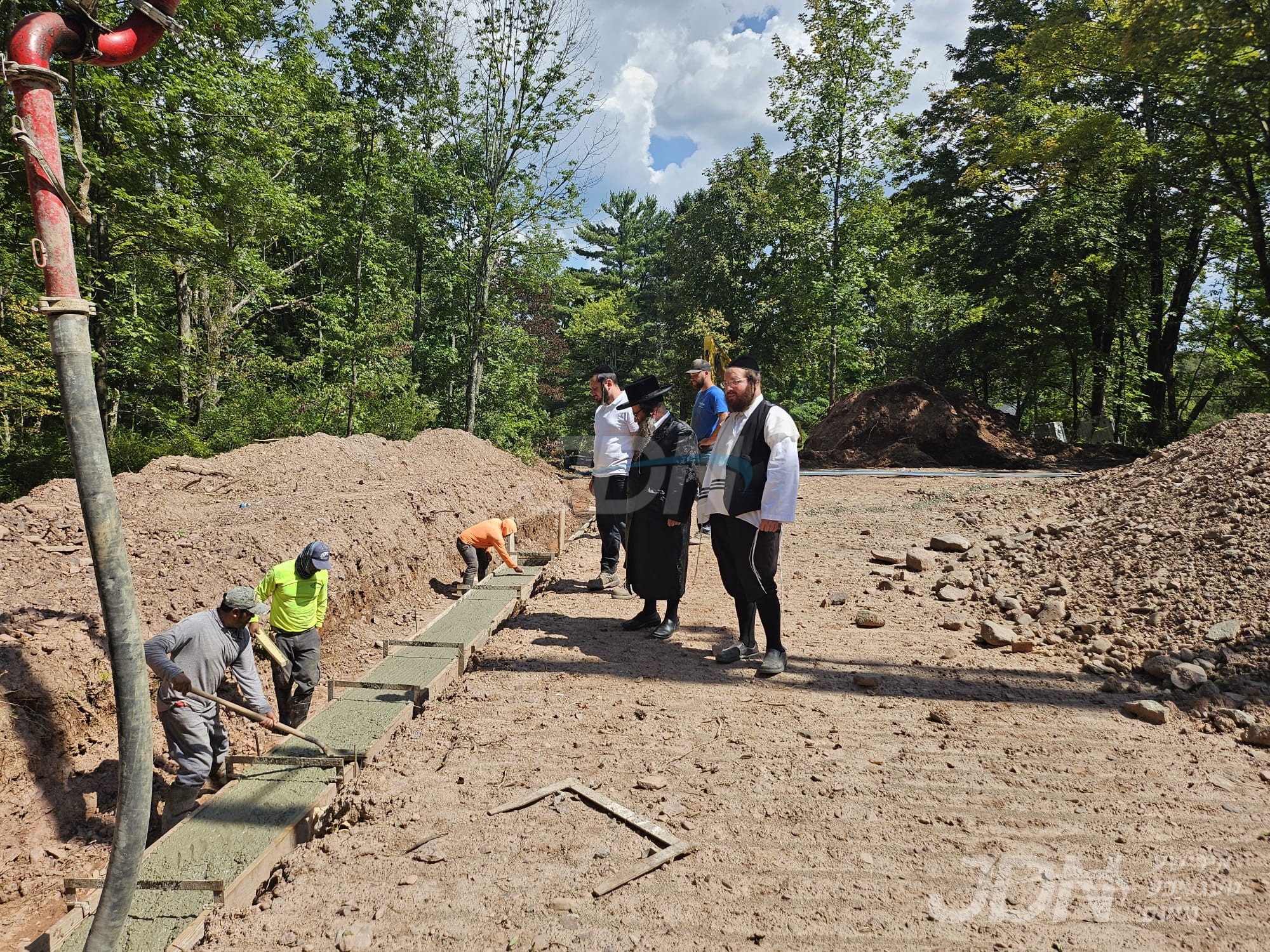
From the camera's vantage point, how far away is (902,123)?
1909 centimetres

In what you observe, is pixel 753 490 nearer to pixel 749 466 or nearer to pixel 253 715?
pixel 749 466

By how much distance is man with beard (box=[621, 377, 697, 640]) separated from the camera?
218 inches

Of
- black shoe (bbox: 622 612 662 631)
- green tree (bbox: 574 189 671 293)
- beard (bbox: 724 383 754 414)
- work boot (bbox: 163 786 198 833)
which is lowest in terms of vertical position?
work boot (bbox: 163 786 198 833)

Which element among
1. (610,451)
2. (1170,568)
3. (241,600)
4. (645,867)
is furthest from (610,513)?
(1170,568)

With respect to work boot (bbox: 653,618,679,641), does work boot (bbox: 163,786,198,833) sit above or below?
below

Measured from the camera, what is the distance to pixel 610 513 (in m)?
7.10

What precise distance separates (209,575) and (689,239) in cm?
2144

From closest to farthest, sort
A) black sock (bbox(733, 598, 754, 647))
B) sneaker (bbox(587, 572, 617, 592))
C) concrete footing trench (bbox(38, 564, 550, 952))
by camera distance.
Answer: concrete footing trench (bbox(38, 564, 550, 952))
black sock (bbox(733, 598, 754, 647))
sneaker (bbox(587, 572, 617, 592))

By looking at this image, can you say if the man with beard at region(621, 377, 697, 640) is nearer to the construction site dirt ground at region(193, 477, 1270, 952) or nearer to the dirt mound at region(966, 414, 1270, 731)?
the construction site dirt ground at region(193, 477, 1270, 952)

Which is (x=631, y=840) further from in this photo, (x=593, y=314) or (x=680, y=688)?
(x=593, y=314)

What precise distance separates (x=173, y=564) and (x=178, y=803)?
110 inches

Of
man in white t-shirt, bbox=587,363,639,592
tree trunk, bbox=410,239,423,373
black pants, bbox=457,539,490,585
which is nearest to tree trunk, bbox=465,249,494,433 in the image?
tree trunk, bbox=410,239,423,373

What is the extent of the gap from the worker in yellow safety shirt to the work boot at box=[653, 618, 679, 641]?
8.38ft

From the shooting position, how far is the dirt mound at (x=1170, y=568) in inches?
176
